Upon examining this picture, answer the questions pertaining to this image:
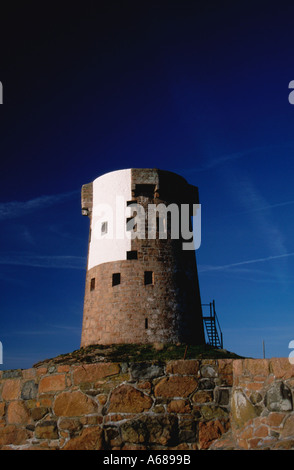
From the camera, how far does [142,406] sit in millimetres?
5734

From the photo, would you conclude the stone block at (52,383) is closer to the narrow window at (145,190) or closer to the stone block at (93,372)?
the stone block at (93,372)

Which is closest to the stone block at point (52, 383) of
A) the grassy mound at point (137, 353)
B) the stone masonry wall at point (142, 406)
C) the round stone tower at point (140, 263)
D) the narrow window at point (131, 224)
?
the stone masonry wall at point (142, 406)

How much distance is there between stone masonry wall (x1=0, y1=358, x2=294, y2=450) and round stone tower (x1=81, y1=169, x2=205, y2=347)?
14709 millimetres

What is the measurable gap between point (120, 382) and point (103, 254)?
17.3 m

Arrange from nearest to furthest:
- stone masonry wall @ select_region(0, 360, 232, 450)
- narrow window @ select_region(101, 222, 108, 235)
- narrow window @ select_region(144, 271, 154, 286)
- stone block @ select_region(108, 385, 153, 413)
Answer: stone masonry wall @ select_region(0, 360, 232, 450) → stone block @ select_region(108, 385, 153, 413) → narrow window @ select_region(144, 271, 154, 286) → narrow window @ select_region(101, 222, 108, 235)

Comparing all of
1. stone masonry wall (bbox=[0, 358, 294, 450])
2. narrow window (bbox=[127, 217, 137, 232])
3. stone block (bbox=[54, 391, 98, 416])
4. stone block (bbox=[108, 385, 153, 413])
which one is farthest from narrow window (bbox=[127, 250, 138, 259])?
stone block (bbox=[108, 385, 153, 413])

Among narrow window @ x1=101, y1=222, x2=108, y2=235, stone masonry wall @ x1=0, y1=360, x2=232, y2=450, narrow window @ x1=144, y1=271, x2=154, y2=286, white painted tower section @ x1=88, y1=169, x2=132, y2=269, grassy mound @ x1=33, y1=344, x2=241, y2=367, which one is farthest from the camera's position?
narrow window @ x1=101, y1=222, x2=108, y2=235

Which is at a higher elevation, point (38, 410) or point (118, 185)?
point (118, 185)

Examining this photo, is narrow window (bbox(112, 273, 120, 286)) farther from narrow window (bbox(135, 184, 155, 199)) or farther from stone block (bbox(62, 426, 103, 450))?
stone block (bbox(62, 426, 103, 450))

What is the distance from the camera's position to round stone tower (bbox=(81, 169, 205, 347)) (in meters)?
21.1

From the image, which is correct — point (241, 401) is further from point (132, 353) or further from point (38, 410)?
point (132, 353)

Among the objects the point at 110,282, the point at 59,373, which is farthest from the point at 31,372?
the point at 110,282

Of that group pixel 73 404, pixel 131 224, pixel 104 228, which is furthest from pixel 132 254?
pixel 73 404

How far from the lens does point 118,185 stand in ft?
77.9
